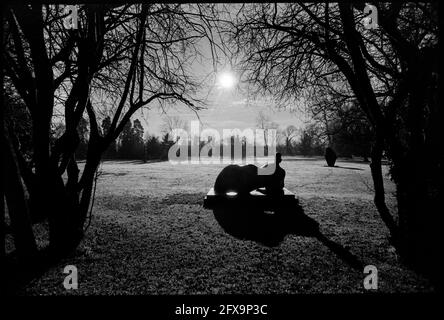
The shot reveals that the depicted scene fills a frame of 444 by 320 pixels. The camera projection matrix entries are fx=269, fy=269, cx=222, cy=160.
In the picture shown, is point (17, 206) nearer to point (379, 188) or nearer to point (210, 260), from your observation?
point (210, 260)

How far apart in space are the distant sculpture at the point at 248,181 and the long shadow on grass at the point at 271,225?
1.98 feet

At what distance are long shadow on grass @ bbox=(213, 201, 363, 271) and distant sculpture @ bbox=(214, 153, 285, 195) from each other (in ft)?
1.98

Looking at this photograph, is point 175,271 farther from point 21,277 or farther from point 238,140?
point 238,140

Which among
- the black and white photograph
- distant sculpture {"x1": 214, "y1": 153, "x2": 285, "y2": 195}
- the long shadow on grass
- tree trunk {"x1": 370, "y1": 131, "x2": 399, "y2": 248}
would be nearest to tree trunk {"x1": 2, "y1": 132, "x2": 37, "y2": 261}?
the black and white photograph

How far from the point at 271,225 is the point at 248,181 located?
2.52 meters

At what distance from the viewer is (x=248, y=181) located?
9125 millimetres

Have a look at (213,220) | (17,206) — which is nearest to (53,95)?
(17,206)

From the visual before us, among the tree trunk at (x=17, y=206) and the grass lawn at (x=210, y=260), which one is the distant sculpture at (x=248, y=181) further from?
the tree trunk at (x=17, y=206)

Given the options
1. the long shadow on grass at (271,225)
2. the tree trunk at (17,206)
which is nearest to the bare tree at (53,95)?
the tree trunk at (17,206)

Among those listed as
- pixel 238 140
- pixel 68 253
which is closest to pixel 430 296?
pixel 68 253

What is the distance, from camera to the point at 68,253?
480 centimetres

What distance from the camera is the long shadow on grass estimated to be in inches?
213

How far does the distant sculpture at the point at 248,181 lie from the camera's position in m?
9.02

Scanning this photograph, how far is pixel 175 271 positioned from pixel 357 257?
10.3 ft
